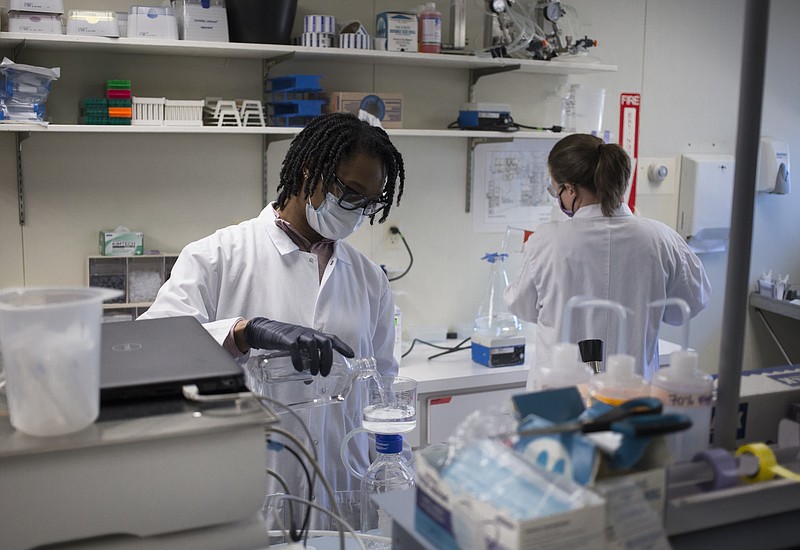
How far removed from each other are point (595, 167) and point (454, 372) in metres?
0.88

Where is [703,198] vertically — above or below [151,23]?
below

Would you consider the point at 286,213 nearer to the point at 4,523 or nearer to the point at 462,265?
the point at 4,523

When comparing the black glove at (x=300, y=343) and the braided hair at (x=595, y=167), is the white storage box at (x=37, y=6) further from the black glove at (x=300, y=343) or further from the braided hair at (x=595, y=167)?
the braided hair at (x=595, y=167)

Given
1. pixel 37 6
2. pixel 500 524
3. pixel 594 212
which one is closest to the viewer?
pixel 500 524

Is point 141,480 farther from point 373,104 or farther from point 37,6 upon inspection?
point 373,104

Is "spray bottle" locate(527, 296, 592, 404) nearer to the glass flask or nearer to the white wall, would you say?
the white wall

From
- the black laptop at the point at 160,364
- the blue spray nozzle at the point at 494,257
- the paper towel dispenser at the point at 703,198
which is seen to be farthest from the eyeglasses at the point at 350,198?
the paper towel dispenser at the point at 703,198

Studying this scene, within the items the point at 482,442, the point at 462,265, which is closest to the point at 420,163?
the point at 462,265

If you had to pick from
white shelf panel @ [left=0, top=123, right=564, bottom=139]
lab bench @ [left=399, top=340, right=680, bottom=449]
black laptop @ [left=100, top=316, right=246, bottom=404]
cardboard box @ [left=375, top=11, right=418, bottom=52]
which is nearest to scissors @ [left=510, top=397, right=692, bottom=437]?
black laptop @ [left=100, top=316, right=246, bottom=404]

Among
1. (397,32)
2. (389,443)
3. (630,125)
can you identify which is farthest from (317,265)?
(630,125)

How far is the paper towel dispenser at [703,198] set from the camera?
12.6 feet

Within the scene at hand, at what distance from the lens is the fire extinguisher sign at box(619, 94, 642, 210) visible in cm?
375

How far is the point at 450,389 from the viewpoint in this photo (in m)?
2.94

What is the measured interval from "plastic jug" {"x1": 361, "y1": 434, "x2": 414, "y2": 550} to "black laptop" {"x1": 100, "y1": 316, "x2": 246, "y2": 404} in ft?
1.63
